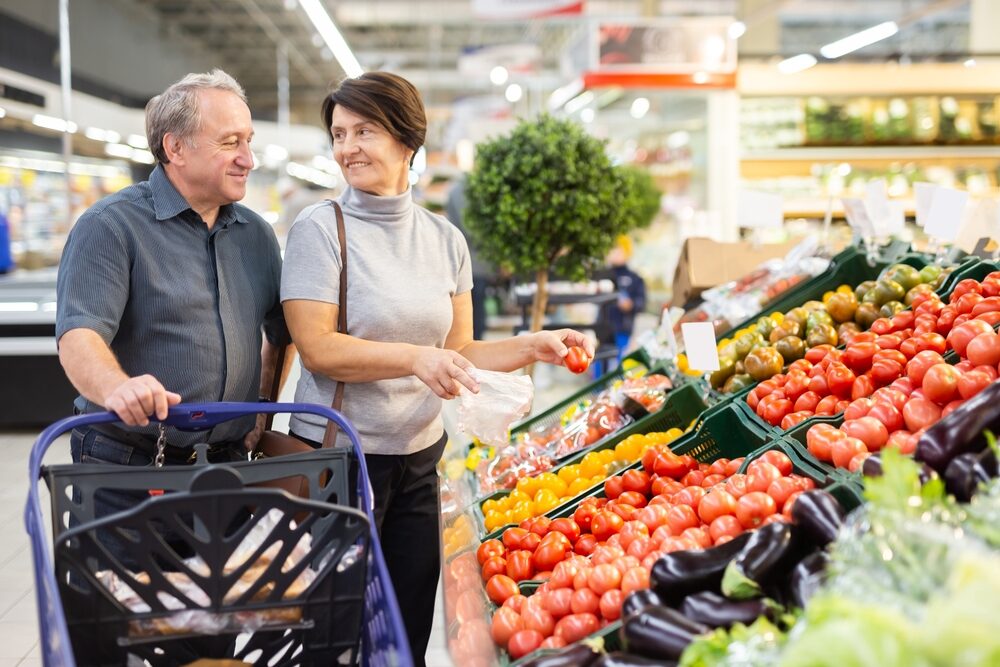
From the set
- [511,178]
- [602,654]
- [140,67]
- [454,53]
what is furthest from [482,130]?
[454,53]

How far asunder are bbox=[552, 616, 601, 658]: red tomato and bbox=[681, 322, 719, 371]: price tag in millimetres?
1291

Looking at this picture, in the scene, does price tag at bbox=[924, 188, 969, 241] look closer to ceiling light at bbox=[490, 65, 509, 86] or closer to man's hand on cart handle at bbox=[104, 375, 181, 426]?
man's hand on cart handle at bbox=[104, 375, 181, 426]

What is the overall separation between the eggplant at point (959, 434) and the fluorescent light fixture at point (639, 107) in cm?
1109

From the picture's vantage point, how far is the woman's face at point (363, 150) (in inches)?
96.4

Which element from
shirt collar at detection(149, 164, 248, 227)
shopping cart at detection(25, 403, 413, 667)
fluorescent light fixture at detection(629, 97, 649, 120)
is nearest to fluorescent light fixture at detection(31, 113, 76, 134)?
fluorescent light fixture at detection(629, 97, 649, 120)

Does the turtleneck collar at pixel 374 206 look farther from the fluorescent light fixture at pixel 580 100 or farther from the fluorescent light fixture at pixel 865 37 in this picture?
the fluorescent light fixture at pixel 865 37

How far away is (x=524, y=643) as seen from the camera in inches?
77.5

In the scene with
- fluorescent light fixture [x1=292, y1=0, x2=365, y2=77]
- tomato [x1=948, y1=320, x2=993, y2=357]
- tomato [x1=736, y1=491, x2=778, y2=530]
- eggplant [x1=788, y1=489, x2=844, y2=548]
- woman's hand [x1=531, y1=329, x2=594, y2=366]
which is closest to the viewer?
eggplant [x1=788, y1=489, x2=844, y2=548]

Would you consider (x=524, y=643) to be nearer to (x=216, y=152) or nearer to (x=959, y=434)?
(x=959, y=434)

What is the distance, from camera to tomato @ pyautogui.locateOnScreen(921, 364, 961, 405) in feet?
7.43

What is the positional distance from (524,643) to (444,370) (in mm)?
614

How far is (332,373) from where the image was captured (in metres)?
2.39

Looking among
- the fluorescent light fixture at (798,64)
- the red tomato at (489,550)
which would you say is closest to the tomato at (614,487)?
the red tomato at (489,550)

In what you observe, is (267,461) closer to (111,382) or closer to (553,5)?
(111,382)
